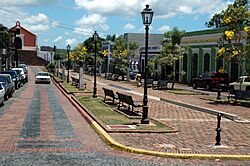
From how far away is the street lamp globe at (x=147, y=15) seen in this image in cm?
1574

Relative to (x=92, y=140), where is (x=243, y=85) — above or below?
above

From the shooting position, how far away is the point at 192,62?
169 ft

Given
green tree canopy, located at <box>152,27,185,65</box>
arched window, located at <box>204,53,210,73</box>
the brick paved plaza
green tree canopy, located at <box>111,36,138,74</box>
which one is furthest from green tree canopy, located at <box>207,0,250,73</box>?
green tree canopy, located at <box>111,36,138,74</box>

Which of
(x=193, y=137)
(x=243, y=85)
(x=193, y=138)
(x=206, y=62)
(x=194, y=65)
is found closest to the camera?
(x=193, y=138)

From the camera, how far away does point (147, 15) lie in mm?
15766

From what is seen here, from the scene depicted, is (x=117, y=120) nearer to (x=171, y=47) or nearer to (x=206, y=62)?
(x=171, y=47)

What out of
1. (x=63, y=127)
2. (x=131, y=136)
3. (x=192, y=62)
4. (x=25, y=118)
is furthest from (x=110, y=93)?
(x=192, y=62)

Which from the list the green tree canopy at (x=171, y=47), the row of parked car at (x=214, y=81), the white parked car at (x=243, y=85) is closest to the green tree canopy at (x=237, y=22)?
the white parked car at (x=243, y=85)

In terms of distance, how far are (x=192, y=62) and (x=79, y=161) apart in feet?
139

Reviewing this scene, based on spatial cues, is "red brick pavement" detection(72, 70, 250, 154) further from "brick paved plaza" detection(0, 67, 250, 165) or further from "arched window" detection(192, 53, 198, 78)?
"arched window" detection(192, 53, 198, 78)

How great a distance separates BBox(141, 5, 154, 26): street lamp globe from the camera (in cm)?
1574

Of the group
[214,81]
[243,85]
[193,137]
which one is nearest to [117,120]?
[193,137]

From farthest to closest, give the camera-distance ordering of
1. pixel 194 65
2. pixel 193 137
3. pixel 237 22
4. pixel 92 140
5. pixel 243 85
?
pixel 194 65 < pixel 243 85 < pixel 237 22 < pixel 193 137 < pixel 92 140

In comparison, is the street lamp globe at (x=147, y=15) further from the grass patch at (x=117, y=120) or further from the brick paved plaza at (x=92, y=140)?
the brick paved plaza at (x=92, y=140)
